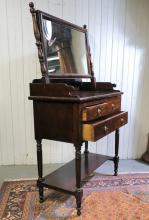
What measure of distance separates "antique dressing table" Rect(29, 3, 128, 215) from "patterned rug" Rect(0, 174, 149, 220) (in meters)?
0.11

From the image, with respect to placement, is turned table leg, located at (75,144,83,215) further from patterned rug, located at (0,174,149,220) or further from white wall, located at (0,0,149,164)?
white wall, located at (0,0,149,164)

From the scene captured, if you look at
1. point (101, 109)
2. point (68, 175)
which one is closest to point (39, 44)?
point (101, 109)

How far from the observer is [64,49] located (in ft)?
5.36

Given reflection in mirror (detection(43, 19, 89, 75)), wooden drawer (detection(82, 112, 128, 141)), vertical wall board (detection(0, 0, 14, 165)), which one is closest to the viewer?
wooden drawer (detection(82, 112, 128, 141))

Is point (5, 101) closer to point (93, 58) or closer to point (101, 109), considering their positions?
point (93, 58)

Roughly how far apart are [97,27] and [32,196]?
1.75 m

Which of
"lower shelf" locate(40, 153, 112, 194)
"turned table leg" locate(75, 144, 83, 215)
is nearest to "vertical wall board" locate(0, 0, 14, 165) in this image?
"lower shelf" locate(40, 153, 112, 194)

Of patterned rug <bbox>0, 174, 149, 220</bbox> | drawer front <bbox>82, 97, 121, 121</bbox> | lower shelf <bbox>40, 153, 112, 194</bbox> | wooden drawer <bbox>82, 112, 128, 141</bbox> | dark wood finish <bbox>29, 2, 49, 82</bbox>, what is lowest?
patterned rug <bbox>0, 174, 149, 220</bbox>

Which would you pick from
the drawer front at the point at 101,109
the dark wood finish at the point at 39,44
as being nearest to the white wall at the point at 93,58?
the drawer front at the point at 101,109

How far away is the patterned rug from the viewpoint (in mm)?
1489

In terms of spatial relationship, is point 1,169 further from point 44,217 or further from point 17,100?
point 44,217

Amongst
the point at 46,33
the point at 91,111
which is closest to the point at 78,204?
the point at 91,111

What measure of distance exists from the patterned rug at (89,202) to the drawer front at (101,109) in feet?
2.26

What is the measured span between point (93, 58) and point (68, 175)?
4.06ft
